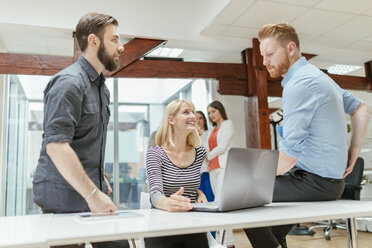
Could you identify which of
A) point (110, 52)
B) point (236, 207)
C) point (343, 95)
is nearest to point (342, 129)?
point (343, 95)

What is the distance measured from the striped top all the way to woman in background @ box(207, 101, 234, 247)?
1.74m

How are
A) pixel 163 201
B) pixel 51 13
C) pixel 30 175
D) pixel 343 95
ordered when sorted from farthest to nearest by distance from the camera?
pixel 30 175
pixel 51 13
pixel 343 95
pixel 163 201

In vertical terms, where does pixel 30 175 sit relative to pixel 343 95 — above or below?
below

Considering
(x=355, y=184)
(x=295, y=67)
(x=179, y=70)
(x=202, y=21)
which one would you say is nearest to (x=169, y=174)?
(x=295, y=67)

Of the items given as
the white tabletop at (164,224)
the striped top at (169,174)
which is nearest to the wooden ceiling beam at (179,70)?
the striped top at (169,174)

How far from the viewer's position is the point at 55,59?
3703 millimetres

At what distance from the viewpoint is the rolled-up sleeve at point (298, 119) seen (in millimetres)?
1439

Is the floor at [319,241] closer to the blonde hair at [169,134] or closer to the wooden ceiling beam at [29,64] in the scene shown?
the blonde hair at [169,134]

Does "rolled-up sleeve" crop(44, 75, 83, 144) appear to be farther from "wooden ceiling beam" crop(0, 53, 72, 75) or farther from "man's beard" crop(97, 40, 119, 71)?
"wooden ceiling beam" crop(0, 53, 72, 75)

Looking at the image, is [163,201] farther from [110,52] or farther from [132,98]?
[132,98]

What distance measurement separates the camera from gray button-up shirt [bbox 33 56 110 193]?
4.17 feet

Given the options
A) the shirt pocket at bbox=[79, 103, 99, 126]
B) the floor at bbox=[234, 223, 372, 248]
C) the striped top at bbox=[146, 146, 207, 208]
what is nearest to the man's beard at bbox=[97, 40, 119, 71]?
the shirt pocket at bbox=[79, 103, 99, 126]

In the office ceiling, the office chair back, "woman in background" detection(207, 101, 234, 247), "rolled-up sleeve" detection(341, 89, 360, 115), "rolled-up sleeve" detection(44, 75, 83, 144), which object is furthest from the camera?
the office chair back

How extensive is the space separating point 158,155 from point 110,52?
1.92 ft
